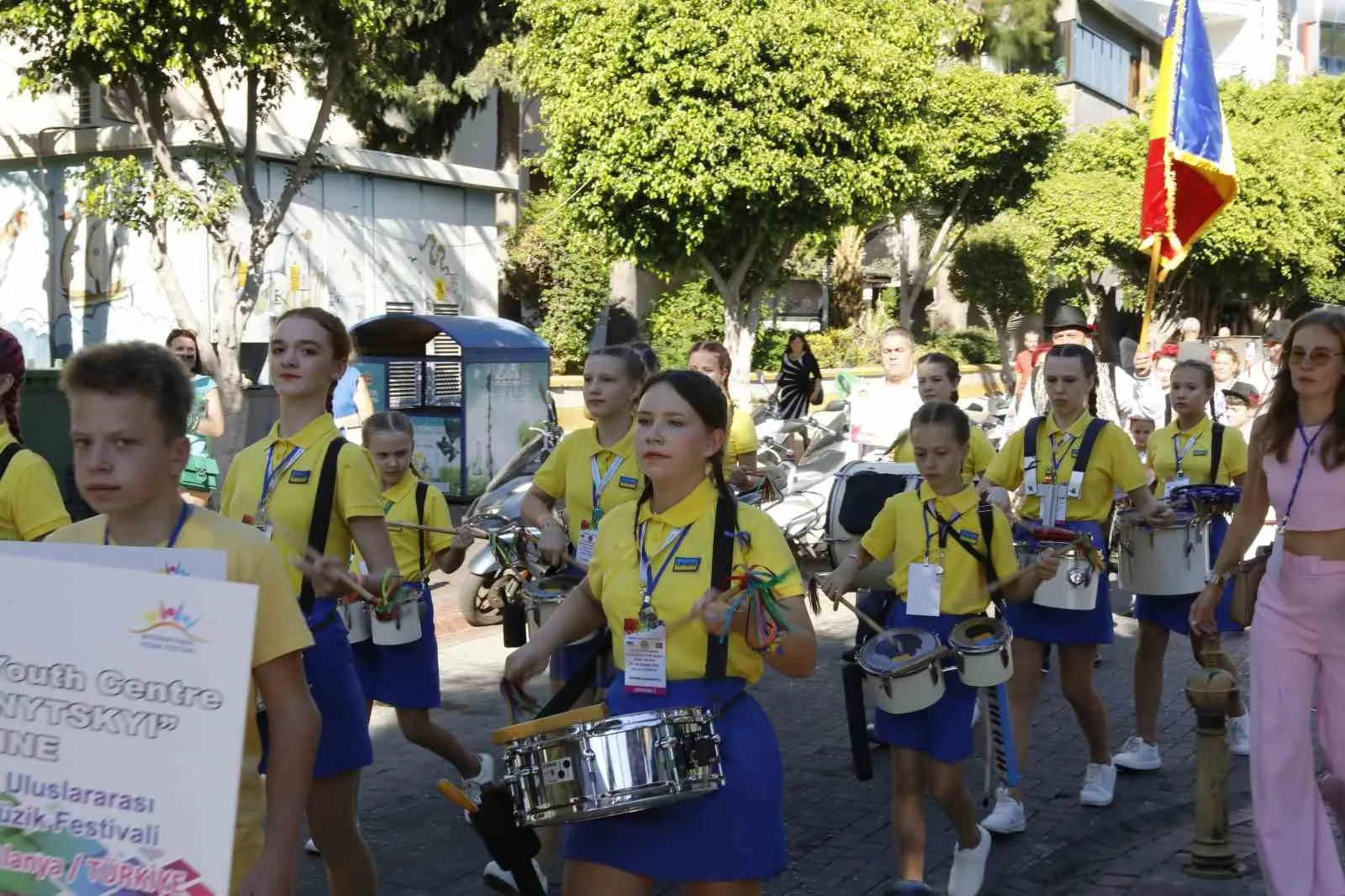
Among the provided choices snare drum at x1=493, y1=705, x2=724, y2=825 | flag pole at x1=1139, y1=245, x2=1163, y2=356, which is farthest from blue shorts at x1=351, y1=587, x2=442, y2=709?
flag pole at x1=1139, y1=245, x2=1163, y2=356

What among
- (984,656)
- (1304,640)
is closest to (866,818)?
(984,656)

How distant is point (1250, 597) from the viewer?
5.55 metres

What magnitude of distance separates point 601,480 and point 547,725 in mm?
2550

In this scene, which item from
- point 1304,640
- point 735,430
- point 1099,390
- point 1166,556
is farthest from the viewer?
point 1099,390

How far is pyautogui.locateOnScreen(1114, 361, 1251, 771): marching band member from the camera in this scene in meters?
7.22

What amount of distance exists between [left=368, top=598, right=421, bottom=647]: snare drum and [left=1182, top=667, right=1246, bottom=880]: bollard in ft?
9.56

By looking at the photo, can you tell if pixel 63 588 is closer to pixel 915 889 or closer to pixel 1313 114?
pixel 915 889

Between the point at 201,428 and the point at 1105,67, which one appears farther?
the point at 1105,67

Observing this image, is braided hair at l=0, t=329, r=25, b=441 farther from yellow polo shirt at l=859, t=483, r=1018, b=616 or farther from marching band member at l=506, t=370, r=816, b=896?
yellow polo shirt at l=859, t=483, r=1018, b=616

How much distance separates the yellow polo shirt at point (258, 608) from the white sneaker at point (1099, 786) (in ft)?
15.3

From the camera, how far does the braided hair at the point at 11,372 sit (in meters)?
4.38

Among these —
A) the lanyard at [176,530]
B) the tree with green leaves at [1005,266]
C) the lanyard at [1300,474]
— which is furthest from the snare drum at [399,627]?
the tree with green leaves at [1005,266]

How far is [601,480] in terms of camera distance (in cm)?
593

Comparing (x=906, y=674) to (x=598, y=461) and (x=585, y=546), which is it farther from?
(x=598, y=461)
